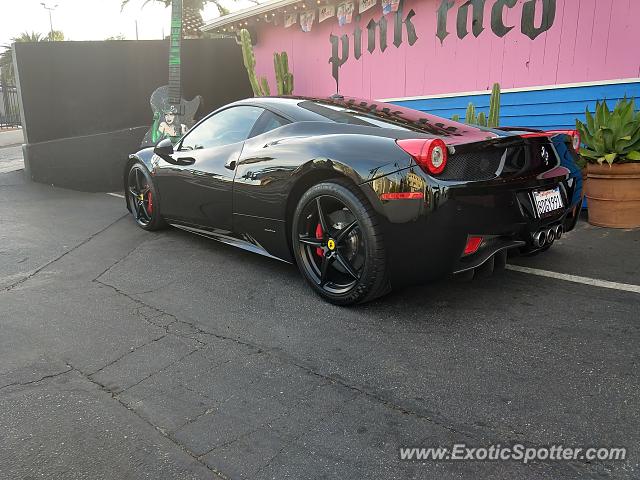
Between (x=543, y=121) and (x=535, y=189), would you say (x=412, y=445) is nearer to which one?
(x=535, y=189)

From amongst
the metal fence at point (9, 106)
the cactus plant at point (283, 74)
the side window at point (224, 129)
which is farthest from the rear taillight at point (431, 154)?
the metal fence at point (9, 106)

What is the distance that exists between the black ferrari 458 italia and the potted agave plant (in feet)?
5.33

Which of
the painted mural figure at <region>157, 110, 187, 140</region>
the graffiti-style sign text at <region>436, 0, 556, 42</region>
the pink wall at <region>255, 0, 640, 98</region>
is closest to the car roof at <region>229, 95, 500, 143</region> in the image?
the pink wall at <region>255, 0, 640, 98</region>

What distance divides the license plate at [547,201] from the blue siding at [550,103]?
11.0 feet

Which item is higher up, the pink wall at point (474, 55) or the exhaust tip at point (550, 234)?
the pink wall at point (474, 55)

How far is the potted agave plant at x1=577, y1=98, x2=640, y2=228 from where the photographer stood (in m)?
5.20

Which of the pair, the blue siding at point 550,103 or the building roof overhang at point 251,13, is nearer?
the blue siding at point 550,103

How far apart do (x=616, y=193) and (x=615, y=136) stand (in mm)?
556

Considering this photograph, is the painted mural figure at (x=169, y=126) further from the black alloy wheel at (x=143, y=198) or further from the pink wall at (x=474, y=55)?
the black alloy wheel at (x=143, y=198)

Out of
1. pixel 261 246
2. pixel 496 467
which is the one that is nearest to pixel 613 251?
pixel 261 246

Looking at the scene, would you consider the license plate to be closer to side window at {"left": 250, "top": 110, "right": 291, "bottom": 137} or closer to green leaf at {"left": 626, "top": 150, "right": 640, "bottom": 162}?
side window at {"left": 250, "top": 110, "right": 291, "bottom": 137}

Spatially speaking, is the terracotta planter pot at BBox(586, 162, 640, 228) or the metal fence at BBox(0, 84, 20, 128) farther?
the metal fence at BBox(0, 84, 20, 128)

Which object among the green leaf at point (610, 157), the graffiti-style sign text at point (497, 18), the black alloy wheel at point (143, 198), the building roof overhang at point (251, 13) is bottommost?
the black alloy wheel at point (143, 198)

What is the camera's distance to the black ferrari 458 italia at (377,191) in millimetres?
3027
